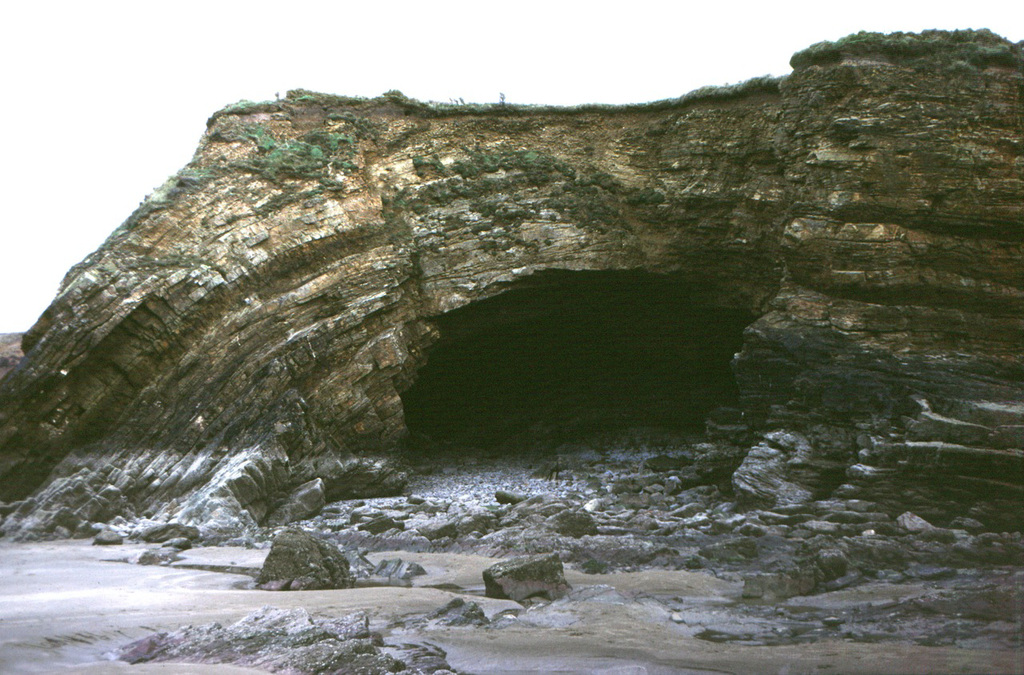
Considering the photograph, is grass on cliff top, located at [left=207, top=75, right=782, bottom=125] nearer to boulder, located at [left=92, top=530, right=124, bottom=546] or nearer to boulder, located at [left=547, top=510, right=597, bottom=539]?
boulder, located at [left=92, top=530, right=124, bottom=546]

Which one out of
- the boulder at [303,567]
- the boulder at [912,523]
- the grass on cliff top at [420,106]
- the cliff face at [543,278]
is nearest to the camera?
the boulder at [303,567]

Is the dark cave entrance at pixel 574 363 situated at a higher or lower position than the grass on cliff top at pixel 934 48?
lower

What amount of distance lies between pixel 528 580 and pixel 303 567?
170 centimetres

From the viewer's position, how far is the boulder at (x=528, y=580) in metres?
5.37

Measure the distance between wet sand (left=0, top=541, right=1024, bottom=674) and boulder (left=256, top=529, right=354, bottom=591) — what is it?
234mm

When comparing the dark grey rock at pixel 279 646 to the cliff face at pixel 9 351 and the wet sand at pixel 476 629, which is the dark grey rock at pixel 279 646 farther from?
the cliff face at pixel 9 351

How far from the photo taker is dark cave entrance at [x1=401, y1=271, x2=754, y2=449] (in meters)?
13.6

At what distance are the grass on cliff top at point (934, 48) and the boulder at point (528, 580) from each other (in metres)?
8.80

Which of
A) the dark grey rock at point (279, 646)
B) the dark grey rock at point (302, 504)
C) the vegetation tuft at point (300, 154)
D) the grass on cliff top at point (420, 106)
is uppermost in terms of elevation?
the grass on cliff top at point (420, 106)

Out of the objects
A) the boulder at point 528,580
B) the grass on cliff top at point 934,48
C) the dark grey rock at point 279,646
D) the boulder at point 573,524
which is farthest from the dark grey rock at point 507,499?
the grass on cliff top at point 934,48

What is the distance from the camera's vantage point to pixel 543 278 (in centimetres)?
1309

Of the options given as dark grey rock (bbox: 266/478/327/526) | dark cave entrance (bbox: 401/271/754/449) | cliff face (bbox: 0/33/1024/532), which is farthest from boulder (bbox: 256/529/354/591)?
dark cave entrance (bbox: 401/271/754/449)

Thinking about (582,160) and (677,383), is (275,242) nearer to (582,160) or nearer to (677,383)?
(582,160)

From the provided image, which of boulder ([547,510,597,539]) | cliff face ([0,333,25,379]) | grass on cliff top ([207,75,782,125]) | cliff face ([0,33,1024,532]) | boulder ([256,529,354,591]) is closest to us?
boulder ([256,529,354,591])
